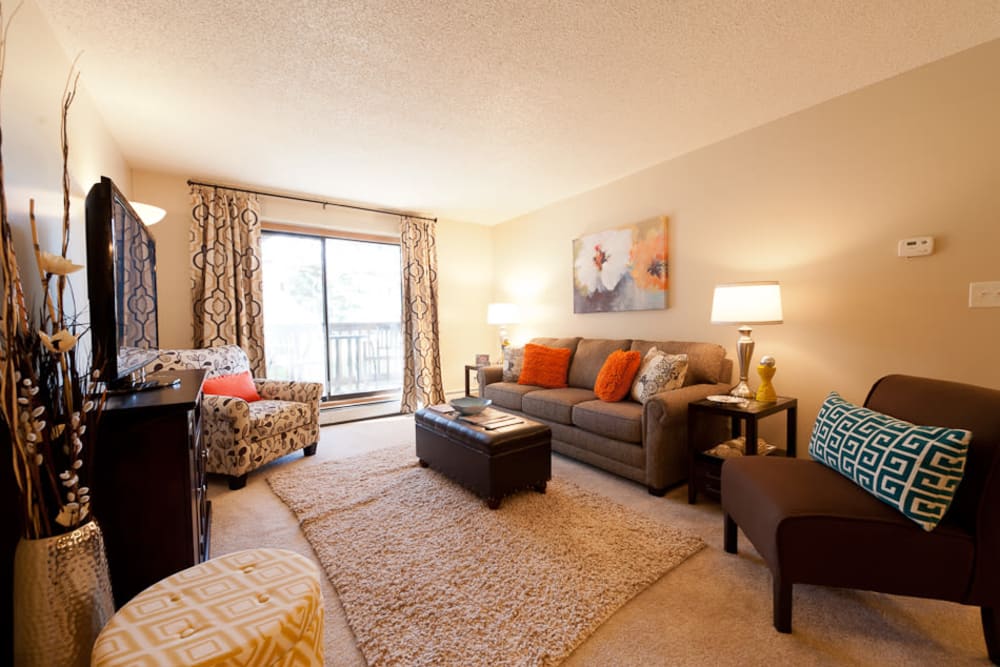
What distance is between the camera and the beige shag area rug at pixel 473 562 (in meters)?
1.31

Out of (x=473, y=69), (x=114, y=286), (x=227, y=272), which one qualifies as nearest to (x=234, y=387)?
(x=227, y=272)

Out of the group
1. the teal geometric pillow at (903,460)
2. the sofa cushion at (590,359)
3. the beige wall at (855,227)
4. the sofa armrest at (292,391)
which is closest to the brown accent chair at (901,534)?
the teal geometric pillow at (903,460)

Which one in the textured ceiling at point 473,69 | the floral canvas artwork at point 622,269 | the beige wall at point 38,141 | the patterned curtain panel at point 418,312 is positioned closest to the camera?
the beige wall at point 38,141

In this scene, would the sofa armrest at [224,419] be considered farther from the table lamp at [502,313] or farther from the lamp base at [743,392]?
the lamp base at [743,392]

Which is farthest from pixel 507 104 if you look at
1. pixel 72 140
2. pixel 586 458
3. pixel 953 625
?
pixel 953 625

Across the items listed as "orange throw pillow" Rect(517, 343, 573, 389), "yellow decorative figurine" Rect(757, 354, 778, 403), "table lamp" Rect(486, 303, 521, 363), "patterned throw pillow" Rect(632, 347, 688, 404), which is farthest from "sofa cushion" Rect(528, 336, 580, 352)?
"yellow decorative figurine" Rect(757, 354, 778, 403)

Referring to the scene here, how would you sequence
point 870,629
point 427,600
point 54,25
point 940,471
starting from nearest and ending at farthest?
point 940,471
point 870,629
point 427,600
point 54,25

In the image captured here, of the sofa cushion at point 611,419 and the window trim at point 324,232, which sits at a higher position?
the window trim at point 324,232

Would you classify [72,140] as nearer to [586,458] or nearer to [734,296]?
[586,458]

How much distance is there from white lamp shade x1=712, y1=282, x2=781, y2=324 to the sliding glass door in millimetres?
3625

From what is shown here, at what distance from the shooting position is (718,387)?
8.62ft

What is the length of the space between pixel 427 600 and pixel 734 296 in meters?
2.35

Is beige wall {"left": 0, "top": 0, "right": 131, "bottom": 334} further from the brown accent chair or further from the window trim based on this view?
the brown accent chair

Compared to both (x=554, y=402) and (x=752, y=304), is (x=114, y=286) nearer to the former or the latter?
(x=554, y=402)
